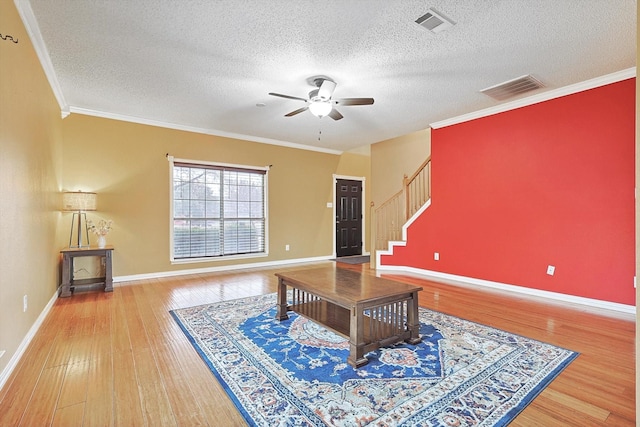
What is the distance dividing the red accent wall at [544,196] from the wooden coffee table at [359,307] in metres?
2.72

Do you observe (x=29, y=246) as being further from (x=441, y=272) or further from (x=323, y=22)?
(x=441, y=272)

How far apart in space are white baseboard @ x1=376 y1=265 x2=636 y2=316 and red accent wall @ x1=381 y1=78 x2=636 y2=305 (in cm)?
7

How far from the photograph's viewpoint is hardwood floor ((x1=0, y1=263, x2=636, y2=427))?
1761 mm

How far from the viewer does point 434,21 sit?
2.60 meters

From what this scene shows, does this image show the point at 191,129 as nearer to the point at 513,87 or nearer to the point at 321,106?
the point at 321,106

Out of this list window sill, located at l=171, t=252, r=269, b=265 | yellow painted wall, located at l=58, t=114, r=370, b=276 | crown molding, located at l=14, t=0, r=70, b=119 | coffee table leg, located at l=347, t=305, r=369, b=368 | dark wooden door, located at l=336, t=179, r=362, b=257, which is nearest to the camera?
coffee table leg, located at l=347, t=305, r=369, b=368

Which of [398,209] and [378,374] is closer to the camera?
[378,374]

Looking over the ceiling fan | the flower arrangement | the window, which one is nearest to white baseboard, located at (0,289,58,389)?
the flower arrangement

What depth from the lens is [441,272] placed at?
5508 millimetres

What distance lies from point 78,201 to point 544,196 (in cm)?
653

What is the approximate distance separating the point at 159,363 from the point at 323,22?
307 centimetres

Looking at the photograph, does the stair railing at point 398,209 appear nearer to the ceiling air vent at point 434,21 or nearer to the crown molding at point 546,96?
the crown molding at point 546,96

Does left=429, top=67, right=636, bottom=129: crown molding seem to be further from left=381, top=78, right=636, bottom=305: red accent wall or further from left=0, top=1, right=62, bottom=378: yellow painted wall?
left=0, top=1, right=62, bottom=378: yellow painted wall

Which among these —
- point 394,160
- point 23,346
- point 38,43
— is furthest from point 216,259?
point 394,160
